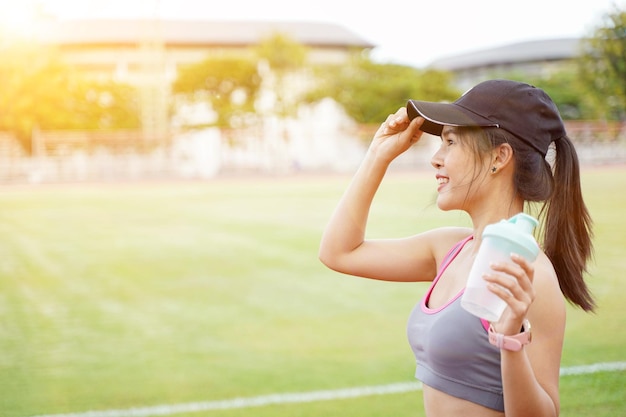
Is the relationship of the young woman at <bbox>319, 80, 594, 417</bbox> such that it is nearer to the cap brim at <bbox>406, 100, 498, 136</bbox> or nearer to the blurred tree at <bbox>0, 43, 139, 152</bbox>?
the cap brim at <bbox>406, 100, 498, 136</bbox>

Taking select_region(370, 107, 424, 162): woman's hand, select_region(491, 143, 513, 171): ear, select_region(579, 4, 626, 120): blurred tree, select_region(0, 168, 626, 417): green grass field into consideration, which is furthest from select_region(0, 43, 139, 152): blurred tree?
select_region(491, 143, 513, 171): ear

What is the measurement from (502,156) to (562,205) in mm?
215

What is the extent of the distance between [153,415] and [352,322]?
105 inches

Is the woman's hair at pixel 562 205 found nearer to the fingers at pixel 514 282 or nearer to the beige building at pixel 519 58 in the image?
the fingers at pixel 514 282

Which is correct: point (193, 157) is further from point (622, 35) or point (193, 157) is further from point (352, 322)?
point (352, 322)

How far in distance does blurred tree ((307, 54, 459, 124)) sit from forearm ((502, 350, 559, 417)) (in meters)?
46.7

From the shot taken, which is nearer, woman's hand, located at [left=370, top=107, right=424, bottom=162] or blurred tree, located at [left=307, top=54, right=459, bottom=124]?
woman's hand, located at [left=370, top=107, right=424, bottom=162]

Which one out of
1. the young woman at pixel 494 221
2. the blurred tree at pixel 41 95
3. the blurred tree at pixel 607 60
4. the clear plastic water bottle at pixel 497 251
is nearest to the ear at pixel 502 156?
the young woman at pixel 494 221

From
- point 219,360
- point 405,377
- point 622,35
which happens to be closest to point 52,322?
point 219,360

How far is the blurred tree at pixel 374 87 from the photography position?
48.8m

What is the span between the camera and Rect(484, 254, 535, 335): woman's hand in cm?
153

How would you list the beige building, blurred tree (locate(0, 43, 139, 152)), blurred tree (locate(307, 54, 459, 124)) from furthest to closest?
the beige building
blurred tree (locate(307, 54, 459, 124))
blurred tree (locate(0, 43, 139, 152))

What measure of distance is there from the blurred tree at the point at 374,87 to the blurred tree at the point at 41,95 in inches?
497

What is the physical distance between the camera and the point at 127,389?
5.21 m
